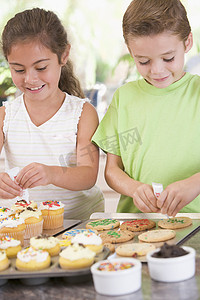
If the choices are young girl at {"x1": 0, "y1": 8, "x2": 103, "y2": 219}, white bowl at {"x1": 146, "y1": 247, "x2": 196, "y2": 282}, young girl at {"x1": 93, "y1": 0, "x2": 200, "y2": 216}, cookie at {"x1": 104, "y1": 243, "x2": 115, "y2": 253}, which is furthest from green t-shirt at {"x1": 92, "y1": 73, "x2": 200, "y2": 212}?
white bowl at {"x1": 146, "y1": 247, "x2": 196, "y2": 282}

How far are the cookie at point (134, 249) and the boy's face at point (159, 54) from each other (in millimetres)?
624

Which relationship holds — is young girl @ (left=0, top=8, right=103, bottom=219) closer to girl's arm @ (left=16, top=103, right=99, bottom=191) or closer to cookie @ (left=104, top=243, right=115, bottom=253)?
girl's arm @ (left=16, top=103, right=99, bottom=191)

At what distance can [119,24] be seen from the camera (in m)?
4.07

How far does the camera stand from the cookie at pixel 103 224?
158cm

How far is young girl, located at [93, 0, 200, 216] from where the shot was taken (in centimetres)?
158

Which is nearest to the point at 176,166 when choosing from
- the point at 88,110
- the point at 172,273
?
the point at 88,110

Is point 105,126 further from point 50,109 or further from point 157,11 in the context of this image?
point 157,11

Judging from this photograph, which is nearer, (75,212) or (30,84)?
(30,84)

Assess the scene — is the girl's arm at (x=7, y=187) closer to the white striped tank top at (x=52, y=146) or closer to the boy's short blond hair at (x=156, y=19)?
the white striped tank top at (x=52, y=146)

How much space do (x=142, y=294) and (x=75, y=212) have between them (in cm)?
102

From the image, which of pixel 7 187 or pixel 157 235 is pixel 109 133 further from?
pixel 157 235

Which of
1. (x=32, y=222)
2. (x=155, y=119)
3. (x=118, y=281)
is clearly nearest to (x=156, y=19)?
(x=155, y=119)

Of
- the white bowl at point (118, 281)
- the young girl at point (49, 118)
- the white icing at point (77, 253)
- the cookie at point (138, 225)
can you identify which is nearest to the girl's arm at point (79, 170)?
the young girl at point (49, 118)

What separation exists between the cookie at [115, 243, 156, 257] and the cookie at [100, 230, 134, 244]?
91 millimetres
